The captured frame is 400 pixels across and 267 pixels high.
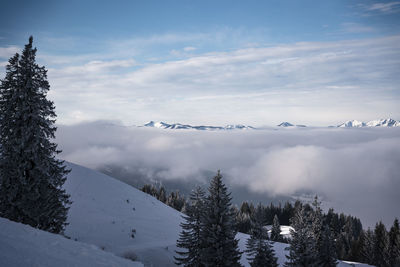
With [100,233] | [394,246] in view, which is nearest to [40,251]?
[100,233]

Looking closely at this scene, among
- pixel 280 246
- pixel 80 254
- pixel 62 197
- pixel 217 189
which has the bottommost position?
pixel 280 246

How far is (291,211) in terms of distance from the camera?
97.9 m

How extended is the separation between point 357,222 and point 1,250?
130 metres

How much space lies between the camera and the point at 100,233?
21.1 m

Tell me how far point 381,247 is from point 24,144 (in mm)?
67382

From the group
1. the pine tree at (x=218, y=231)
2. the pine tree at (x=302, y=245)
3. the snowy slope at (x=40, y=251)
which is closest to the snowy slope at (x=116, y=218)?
the pine tree at (x=218, y=231)

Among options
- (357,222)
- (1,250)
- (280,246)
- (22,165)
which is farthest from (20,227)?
(357,222)

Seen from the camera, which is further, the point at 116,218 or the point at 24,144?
the point at 116,218

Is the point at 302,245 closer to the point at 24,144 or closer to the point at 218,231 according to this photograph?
the point at 218,231

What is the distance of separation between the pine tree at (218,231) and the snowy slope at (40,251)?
341 inches

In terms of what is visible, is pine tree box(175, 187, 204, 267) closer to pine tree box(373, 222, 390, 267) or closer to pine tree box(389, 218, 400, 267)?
pine tree box(389, 218, 400, 267)

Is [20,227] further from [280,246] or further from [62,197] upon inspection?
[280,246]

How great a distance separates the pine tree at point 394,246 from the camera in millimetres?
46469

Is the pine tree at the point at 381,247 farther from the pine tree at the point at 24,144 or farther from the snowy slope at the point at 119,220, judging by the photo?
the pine tree at the point at 24,144
